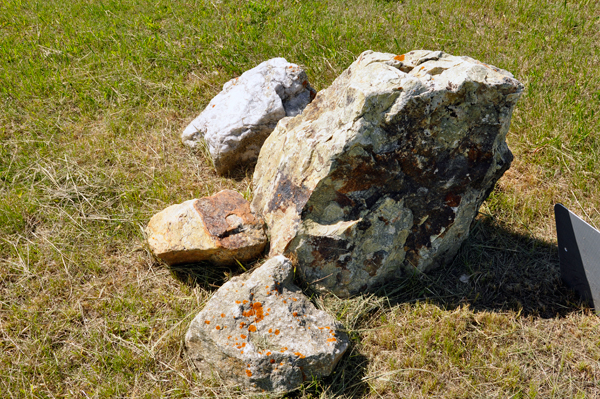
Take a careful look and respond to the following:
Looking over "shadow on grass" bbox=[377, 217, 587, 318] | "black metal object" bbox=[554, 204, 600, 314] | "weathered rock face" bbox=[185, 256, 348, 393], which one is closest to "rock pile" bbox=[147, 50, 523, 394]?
"weathered rock face" bbox=[185, 256, 348, 393]

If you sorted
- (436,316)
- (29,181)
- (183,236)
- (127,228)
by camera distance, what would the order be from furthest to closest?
(29,181)
(127,228)
(183,236)
(436,316)

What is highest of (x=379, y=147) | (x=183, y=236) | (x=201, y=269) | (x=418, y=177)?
(x=379, y=147)

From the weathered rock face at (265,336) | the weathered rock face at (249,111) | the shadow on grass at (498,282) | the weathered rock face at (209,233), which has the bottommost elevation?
the shadow on grass at (498,282)

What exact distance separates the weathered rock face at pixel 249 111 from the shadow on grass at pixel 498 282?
1.89 m

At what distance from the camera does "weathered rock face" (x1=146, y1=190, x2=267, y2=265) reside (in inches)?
126

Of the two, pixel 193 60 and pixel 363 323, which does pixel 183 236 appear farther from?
pixel 193 60

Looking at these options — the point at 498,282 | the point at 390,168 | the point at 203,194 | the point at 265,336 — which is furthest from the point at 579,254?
the point at 203,194

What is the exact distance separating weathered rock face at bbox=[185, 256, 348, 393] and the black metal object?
1708 millimetres

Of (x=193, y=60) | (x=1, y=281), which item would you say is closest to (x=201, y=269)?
(x=1, y=281)

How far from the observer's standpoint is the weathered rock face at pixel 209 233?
126 inches

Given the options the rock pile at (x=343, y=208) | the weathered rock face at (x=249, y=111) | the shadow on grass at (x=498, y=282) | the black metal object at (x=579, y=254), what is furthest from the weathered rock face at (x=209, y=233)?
the black metal object at (x=579, y=254)

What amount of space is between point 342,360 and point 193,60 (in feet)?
14.1

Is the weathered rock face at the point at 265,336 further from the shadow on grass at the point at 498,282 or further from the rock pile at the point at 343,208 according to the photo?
the shadow on grass at the point at 498,282

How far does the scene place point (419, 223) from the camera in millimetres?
3121
